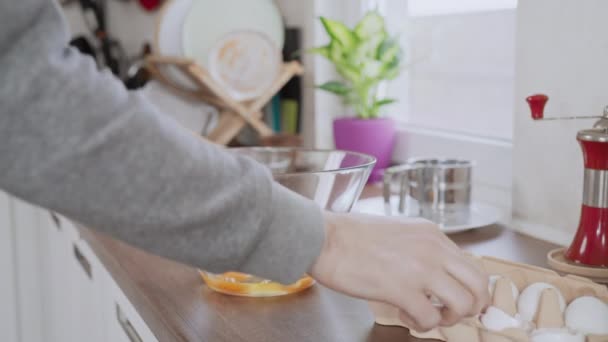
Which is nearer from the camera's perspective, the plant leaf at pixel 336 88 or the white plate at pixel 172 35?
the plant leaf at pixel 336 88

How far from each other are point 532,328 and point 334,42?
0.93 m

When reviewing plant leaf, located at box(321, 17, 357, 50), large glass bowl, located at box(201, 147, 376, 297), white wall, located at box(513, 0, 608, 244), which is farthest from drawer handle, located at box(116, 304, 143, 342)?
plant leaf, located at box(321, 17, 357, 50)

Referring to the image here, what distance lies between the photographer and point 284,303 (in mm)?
836

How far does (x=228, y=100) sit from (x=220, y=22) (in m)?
0.20

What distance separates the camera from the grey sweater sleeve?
0.46m

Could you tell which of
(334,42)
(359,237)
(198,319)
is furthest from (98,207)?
(334,42)

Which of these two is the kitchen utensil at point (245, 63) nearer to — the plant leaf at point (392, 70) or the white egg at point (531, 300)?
the plant leaf at point (392, 70)

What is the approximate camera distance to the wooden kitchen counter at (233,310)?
74 centimetres

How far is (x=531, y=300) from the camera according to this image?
2.36ft

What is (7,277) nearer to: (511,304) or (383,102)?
(383,102)

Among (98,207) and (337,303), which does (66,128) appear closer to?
(98,207)

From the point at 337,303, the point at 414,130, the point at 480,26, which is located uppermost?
the point at 480,26

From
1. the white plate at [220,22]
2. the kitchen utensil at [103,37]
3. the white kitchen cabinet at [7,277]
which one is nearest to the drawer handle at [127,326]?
the white plate at [220,22]

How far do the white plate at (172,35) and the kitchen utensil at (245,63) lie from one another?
0.43 ft
